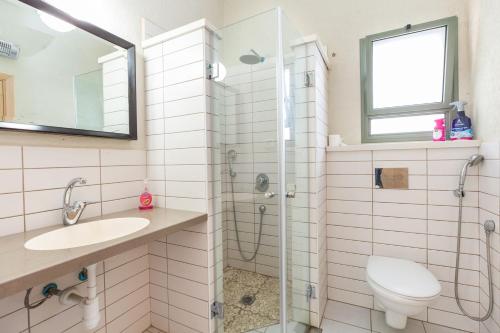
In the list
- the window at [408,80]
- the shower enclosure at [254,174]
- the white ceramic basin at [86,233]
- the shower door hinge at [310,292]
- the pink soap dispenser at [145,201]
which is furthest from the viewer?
the window at [408,80]

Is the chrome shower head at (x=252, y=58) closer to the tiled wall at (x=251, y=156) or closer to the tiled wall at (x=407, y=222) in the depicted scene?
the tiled wall at (x=251, y=156)

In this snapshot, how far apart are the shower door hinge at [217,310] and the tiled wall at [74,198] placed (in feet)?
1.74

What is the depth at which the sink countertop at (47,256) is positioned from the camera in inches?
25.2

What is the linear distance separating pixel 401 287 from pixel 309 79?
137 cm

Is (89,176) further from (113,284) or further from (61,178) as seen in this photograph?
(113,284)

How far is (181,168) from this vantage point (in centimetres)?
147

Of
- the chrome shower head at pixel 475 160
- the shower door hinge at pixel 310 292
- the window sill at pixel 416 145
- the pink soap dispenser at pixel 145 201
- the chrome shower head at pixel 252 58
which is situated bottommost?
the shower door hinge at pixel 310 292

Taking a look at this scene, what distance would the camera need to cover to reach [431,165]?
163 centimetres

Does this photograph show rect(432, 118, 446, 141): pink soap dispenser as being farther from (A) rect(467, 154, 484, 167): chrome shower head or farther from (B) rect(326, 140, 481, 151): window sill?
(A) rect(467, 154, 484, 167): chrome shower head

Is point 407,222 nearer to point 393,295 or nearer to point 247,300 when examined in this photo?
point 393,295

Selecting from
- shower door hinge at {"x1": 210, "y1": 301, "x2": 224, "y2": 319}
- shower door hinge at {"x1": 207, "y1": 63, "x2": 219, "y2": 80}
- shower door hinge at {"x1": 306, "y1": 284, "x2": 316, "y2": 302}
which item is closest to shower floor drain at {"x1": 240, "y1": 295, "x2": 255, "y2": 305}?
shower door hinge at {"x1": 210, "y1": 301, "x2": 224, "y2": 319}

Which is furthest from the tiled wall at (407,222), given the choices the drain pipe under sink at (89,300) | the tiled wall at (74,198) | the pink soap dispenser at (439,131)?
the drain pipe under sink at (89,300)

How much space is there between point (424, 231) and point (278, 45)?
A: 1.60m

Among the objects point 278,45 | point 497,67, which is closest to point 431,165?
point 497,67
